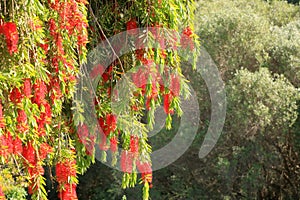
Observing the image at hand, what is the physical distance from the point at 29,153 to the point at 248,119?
836cm

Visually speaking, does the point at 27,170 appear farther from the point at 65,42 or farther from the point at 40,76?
the point at 65,42

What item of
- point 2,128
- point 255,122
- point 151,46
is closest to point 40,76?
point 2,128

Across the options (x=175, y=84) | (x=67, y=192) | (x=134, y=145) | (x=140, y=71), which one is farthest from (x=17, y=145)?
(x=175, y=84)

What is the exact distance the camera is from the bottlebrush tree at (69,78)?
97.1 inches

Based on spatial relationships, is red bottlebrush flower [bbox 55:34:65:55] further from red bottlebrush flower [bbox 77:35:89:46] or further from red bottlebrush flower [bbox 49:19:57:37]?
red bottlebrush flower [bbox 77:35:89:46]

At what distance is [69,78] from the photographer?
284 cm

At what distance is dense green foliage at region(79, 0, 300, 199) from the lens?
10531 mm

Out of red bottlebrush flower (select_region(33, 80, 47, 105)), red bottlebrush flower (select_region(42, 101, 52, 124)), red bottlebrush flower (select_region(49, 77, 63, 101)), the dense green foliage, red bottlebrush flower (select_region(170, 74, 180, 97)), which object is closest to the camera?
red bottlebrush flower (select_region(33, 80, 47, 105))

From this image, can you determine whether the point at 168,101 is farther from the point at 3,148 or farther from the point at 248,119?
the point at 248,119

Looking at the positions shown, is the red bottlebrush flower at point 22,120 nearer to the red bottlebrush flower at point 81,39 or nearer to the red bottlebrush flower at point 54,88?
the red bottlebrush flower at point 54,88

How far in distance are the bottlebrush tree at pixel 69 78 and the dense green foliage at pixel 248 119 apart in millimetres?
7137

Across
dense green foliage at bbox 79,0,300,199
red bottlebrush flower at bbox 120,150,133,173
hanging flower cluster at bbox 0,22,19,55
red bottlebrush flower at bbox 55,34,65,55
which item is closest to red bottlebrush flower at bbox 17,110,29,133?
hanging flower cluster at bbox 0,22,19,55

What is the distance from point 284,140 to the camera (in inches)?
437

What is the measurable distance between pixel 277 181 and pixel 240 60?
2.51 metres
